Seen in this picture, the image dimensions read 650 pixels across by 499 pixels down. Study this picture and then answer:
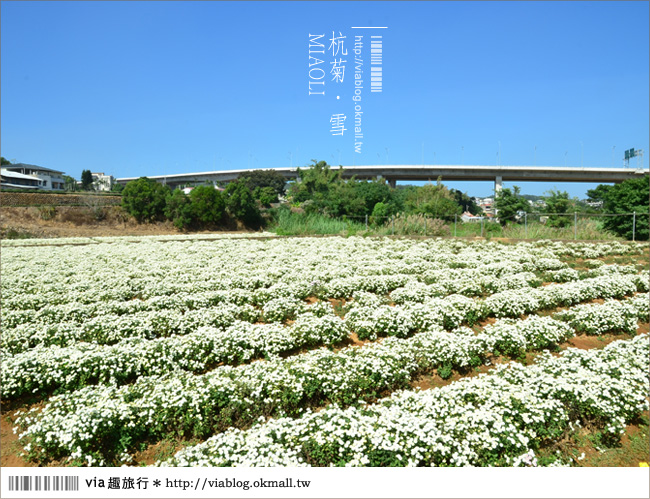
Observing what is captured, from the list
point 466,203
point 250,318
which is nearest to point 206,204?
point 250,318

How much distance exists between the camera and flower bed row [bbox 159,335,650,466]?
172 inches

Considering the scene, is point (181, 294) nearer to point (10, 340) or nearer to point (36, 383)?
point (10, 340)

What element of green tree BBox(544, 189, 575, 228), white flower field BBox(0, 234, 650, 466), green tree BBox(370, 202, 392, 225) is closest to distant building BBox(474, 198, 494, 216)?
green tree BBox(544, 189, 575, 228)

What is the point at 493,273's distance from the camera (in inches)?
596

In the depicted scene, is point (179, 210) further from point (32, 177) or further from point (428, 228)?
point (32, 177)

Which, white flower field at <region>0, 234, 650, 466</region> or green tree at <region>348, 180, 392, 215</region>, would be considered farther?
green tree at <region>348, 180, 392, 215</region>

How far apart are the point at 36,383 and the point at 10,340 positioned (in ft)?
6.76

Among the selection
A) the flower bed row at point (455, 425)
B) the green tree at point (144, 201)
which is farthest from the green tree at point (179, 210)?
the flower bed row at point (455, 425)

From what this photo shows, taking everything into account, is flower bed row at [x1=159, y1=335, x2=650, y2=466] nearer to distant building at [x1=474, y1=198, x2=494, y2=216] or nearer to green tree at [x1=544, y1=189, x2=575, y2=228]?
green tree at [x1=544, y1=189, x2=575, y2=228]

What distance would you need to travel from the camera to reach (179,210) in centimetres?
4856

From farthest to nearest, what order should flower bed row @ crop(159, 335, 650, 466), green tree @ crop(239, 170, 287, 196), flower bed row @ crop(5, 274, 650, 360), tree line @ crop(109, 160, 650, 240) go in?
green tree @ crop(239, 170, 287, 196) → tree line @ crop(109, 160, 650, 240) → flower bed row @ crop(5, 274, 650, 360) → flower bed row @ crop(159, 335, 650, 466)

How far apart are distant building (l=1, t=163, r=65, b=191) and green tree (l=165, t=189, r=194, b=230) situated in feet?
201

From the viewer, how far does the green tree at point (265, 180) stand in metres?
90.2

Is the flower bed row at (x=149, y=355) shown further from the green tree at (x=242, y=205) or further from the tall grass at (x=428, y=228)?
the green tree at (x=242, y=205)
